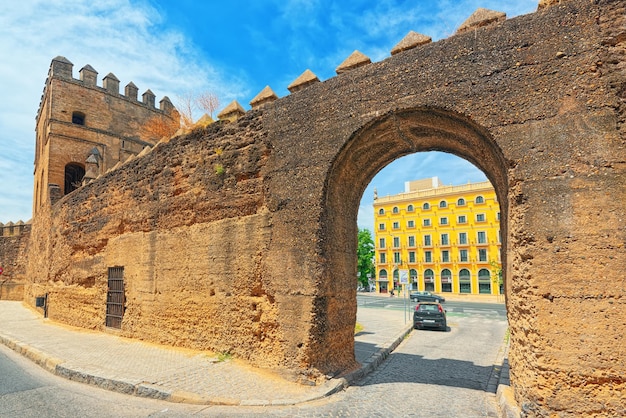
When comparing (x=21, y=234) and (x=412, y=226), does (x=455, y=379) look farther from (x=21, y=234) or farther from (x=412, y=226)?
(x=412, y=226)

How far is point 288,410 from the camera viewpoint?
497cm

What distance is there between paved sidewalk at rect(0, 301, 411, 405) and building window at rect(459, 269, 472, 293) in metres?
42.9

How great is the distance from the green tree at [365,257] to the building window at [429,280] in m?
7.39

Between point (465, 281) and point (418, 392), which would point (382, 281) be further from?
point (418, 392)

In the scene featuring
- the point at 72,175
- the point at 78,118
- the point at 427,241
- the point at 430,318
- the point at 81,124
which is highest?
the point at 78,118

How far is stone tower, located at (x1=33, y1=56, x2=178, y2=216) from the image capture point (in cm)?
2266

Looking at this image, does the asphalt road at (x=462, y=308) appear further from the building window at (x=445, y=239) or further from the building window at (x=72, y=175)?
the building window at (x=72, y=175)

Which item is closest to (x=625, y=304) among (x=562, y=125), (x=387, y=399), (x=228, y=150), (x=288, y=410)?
(x=562, y=125)

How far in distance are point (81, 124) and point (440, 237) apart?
4247cm

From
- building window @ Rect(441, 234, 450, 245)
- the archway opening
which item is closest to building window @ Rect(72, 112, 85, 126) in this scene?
the archway opening

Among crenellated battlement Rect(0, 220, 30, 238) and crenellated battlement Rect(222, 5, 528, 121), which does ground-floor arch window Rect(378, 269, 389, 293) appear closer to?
crenellated battlement Rect(0, 220, 30, 238)

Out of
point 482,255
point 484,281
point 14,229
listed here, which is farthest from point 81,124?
point 484,281

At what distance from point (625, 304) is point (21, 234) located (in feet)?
107

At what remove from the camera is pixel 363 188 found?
24.4 feet
